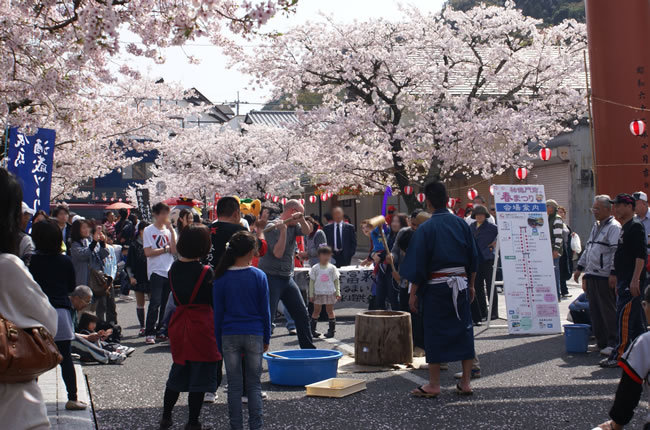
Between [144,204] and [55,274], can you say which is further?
[144,204]

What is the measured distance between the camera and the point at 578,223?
23969 millimetres

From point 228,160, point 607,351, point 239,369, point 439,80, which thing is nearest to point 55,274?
point 239,369

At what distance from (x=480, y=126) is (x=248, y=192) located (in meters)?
19.8

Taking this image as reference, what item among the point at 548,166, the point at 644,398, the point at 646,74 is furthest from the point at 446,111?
the point at 644,398

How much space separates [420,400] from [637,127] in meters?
6.38

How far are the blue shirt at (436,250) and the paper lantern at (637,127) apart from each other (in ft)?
17.1

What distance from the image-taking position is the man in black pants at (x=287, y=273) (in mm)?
8188

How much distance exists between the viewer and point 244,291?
5363 millimetres

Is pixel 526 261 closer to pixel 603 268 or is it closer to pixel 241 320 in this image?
pixel 603 268

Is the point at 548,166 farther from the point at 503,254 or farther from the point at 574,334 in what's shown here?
the point at 574,334

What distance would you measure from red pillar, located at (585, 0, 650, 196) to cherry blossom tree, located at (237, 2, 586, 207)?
1157 cm

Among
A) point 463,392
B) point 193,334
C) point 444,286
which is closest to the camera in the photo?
point 193,334

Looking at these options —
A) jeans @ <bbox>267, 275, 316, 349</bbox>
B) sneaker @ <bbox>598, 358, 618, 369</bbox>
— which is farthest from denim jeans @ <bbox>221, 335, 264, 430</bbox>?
sneaker @ <bbox>598, 358, 618, 369</bbox>

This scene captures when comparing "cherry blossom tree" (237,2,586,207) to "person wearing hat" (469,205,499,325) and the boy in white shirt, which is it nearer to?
"person wearing hat" (469,205,499,325)
